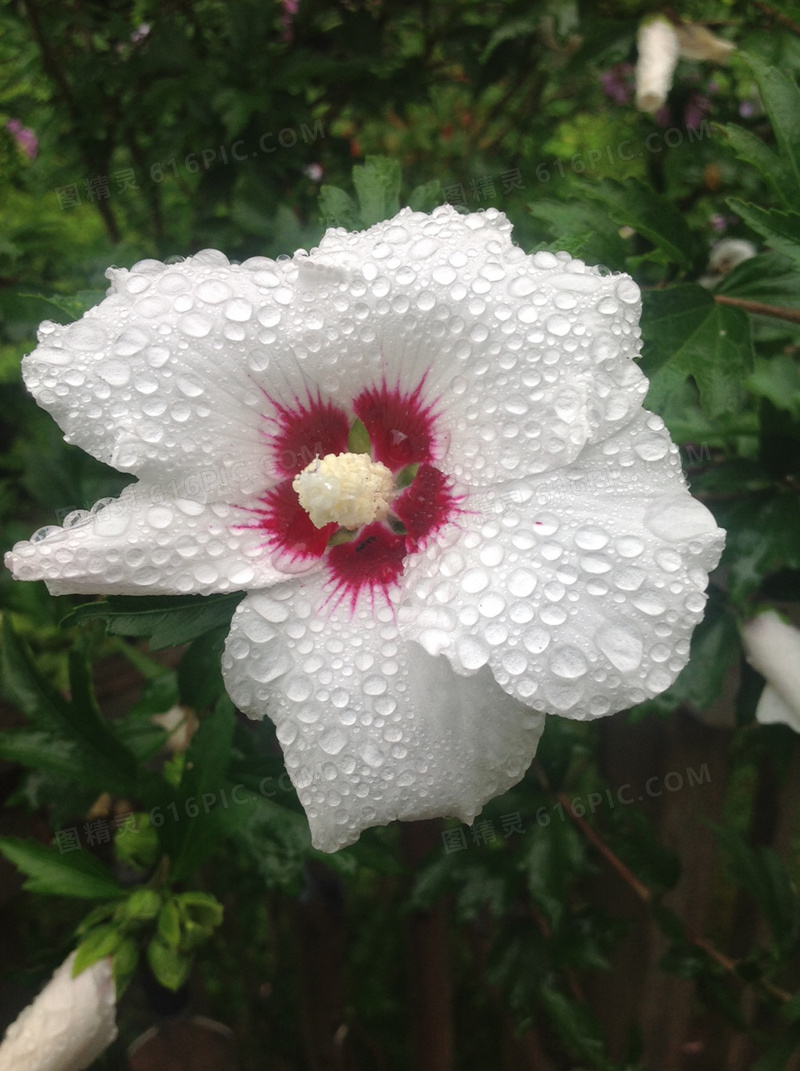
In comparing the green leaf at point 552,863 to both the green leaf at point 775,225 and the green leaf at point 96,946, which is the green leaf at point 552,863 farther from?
the green leaf at point 775,225

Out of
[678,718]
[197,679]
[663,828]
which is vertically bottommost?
[663,828]

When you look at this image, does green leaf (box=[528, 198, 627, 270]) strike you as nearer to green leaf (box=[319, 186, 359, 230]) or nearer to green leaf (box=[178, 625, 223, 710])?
green leaf (box=[319, 186, 359, 230])

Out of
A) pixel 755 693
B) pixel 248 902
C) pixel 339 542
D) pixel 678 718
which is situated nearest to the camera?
pixel 339 542

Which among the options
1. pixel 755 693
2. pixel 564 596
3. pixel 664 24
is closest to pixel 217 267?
pixel 564 596

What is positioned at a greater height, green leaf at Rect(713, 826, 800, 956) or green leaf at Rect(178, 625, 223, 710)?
green leaf at Rect(178, 625, 223, 710)

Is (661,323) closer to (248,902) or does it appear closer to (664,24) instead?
(664,24)

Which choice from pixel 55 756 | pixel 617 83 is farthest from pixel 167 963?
pixel 617 83

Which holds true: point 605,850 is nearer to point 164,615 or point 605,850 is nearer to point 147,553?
point 164,615

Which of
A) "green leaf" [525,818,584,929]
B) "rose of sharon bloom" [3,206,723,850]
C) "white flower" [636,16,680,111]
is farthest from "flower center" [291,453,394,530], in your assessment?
"white flower" [636,16,680,111]
